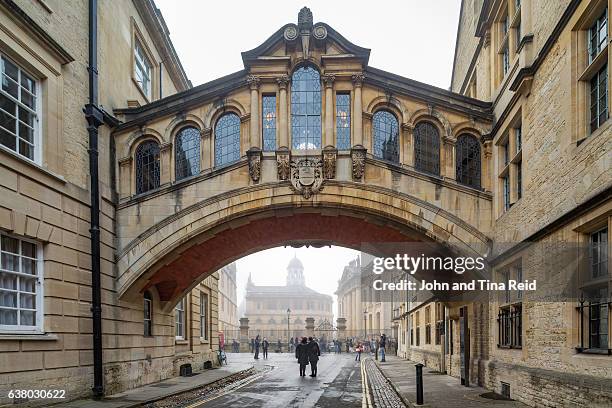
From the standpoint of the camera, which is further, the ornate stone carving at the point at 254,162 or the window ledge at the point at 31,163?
the ornate stone carving at the point at 254,162

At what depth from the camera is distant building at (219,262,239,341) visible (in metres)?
64.6

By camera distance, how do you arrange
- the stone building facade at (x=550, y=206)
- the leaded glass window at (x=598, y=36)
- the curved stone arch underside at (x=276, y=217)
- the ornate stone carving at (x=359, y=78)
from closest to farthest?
the stone building facade at (x=550, y=206) < the leaded glass window at (x=598, y=36) < the curved stone arch underside at (x=276, y=217) < the ornate stone carving at (x=359, y=78)

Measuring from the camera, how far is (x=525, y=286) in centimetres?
1253

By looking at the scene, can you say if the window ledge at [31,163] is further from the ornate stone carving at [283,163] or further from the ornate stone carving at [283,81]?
the ornate stone carving at [283,81]

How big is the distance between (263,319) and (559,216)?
104m

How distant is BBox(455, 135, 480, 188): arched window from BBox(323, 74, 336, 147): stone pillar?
3.50 m

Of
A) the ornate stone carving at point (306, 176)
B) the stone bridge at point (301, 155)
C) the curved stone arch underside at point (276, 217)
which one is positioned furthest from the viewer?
the ornate stone carving at point (306, 176)

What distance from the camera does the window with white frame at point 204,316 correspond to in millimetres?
27391

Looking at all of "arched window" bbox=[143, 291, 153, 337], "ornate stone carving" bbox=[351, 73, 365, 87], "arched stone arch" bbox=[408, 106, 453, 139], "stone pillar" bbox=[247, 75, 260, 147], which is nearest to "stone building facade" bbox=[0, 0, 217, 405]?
"arched window" bbox=[143, 291, 153, 337]

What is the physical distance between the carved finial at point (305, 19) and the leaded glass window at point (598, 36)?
846 centimetres

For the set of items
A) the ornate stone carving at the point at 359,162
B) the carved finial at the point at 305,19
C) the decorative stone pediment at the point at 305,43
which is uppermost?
the carved finial at the point at 305,19

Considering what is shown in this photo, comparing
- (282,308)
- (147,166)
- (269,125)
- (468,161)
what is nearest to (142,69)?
(147,166)

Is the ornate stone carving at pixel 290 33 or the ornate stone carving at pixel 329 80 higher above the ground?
the ornate stone carving at pixel 290 33

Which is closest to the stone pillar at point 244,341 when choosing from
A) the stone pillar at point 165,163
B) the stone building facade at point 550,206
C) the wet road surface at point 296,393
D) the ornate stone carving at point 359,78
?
the wet road surface at point 296,393
